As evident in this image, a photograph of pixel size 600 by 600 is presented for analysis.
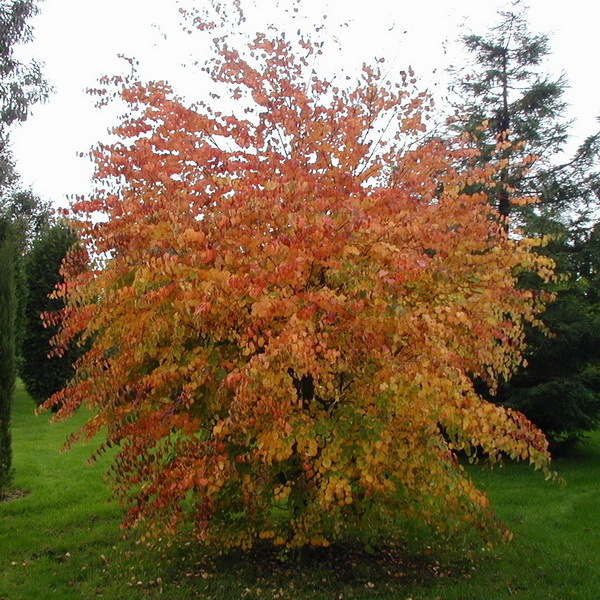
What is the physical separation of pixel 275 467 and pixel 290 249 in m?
1.60

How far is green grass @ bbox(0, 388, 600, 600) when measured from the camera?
447 centimetres

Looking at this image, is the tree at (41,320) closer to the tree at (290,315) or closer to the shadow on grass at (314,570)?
the shadow on grass at (314,570)

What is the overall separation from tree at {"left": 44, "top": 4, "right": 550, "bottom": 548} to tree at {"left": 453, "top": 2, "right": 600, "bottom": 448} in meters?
4.75

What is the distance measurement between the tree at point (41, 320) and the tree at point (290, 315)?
11.3 m

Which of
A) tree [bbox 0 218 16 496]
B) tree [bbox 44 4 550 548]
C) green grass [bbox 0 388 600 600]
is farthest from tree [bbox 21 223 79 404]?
tree [bbox 44 4 550 548]

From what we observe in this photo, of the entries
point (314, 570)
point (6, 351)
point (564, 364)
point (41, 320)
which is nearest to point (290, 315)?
point (314, 570)

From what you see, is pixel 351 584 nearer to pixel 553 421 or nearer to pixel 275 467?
pixel 275 467

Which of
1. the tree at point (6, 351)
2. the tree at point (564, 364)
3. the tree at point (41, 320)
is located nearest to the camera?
the tree at point (6, 351)

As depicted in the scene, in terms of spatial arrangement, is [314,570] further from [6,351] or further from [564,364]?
[564,364]

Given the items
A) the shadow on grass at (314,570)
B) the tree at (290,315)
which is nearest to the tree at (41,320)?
the shadow on grass at (314,570)

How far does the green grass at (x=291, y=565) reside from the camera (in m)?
4.47

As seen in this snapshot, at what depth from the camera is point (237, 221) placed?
11.7 feet

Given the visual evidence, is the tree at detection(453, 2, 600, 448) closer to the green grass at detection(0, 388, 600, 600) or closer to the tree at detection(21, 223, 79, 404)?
the green grass at detection(0, 388, 600, 600)

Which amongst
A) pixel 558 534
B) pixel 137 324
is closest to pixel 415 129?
pixel 137 324
